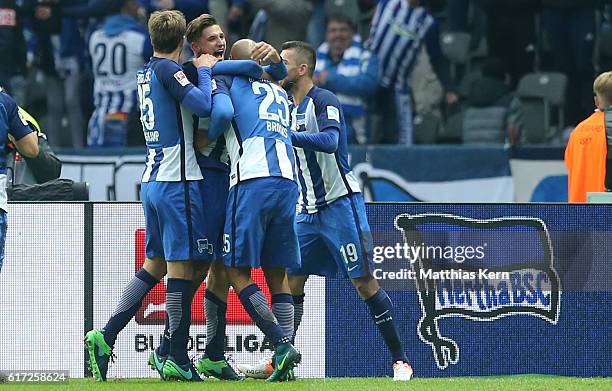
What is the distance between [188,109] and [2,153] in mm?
1039

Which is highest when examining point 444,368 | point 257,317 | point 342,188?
point 342,188

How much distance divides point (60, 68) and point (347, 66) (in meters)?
3.36

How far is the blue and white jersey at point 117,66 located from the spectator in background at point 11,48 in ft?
2.89

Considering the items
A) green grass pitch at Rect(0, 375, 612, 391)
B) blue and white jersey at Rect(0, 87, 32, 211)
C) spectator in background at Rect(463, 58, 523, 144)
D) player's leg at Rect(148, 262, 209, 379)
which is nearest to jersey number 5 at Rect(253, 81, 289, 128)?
player's leg at Rect(148, 262, 209, 379)

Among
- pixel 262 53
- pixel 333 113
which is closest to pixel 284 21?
pixel 333 113

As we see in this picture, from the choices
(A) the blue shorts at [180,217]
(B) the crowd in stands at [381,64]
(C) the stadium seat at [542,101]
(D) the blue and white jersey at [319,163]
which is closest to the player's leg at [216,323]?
(A) the blue shorts at [180,217]

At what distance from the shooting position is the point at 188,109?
820cm

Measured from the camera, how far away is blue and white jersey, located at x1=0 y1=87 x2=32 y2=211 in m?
8.16

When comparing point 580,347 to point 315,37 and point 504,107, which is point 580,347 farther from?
point 315,37

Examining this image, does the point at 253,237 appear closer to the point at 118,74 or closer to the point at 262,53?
the point at 262,53

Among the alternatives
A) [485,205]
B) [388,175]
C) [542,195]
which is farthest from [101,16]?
[485,205]

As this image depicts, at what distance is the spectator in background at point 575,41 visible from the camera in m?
15.2

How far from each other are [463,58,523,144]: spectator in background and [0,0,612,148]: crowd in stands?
0.01 meters

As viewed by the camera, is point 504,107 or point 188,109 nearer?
point 188,109
